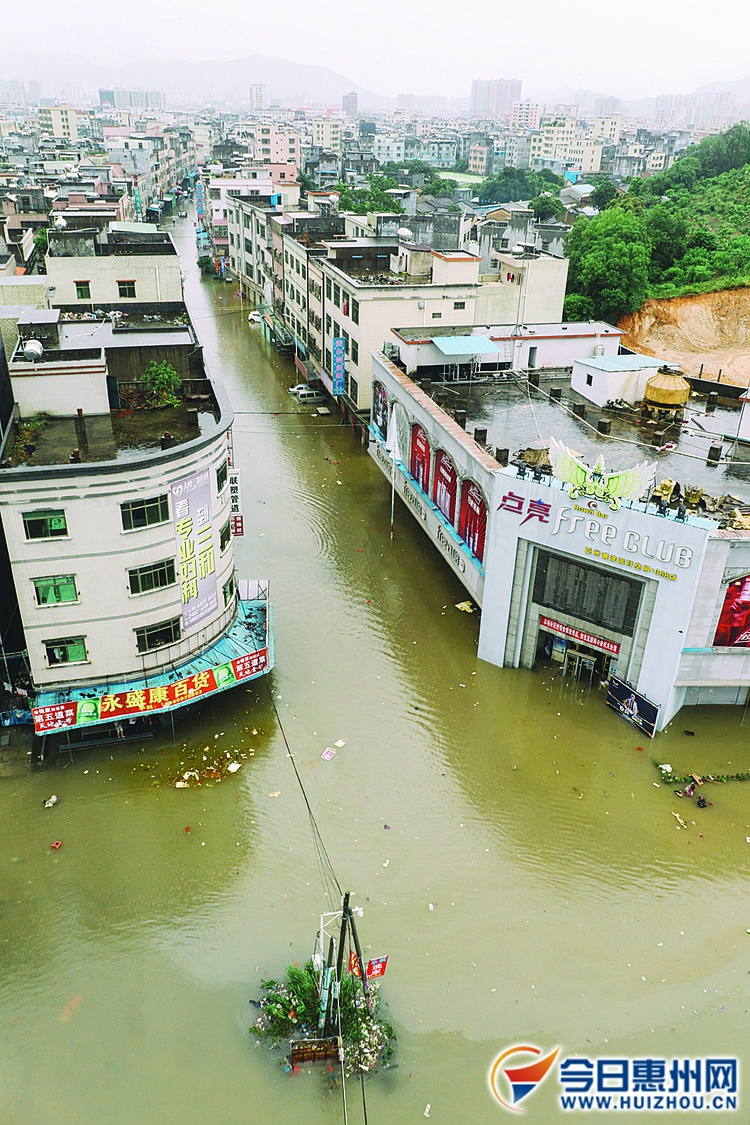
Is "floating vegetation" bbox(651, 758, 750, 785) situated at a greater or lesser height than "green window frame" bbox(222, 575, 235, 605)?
lesser

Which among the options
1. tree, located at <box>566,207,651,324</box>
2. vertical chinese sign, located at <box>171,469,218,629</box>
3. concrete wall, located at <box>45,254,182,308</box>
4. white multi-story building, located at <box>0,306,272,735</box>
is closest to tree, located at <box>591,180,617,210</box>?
tree, located at <box>566,207,651,324</box>

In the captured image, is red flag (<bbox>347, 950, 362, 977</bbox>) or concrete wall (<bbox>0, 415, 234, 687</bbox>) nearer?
red flag (<bbox>347, 950, 362, 977</bbox>)

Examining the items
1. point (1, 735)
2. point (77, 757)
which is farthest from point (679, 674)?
point (1, 735)

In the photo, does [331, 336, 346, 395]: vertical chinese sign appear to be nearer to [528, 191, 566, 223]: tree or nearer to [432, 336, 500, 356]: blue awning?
[432, 336, 500, 356]: blue awning

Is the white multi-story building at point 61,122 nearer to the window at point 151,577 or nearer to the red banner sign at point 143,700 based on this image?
the window at point 151,577

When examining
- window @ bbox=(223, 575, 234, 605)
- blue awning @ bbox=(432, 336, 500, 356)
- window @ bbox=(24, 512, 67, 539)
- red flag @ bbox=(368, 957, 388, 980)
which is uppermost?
blue awning @ bbox=(432, 336, 500, 356)

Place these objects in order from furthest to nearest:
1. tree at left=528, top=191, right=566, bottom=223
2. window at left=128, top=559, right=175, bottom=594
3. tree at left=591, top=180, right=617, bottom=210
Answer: tree at left=591, top=180, right=617, bottom=210, tree at left=528, top=191, right=566, bottom=223, window at left=128, top=559, right=175, bottom=594

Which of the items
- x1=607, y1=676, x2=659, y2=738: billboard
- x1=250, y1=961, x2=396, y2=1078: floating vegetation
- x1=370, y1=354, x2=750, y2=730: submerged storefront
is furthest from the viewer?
x1=607, y1=676, x2=659, y2=738: billboard
